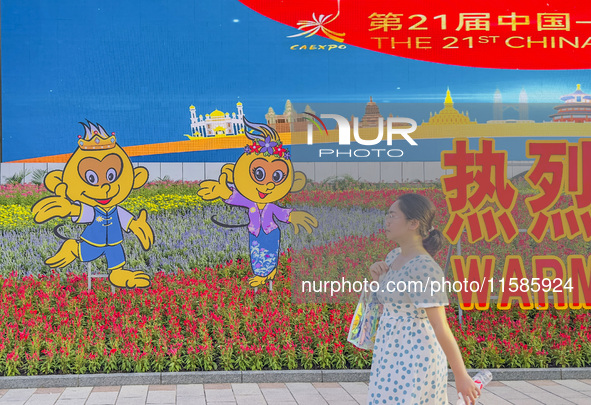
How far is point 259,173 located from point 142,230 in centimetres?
175

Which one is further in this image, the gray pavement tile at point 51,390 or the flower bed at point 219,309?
the flower bed at point 219,309

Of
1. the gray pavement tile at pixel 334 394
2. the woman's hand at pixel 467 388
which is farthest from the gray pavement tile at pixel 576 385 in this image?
the woman's hand at pixel 467 388

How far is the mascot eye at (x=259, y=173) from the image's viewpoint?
1020 centimetres

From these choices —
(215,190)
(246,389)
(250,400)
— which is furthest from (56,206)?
(250,400)

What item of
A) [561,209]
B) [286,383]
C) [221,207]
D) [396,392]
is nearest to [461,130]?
[561,209]

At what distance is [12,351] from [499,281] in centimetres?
555

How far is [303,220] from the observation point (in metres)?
10.3

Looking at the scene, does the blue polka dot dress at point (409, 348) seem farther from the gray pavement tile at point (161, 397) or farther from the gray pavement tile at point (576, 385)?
the gray pavement tile at point (576, 385)

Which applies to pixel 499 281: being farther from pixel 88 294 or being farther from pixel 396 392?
pixel 396 392

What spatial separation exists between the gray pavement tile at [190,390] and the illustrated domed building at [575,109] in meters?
7.09

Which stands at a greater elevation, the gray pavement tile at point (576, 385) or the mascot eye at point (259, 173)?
the mascot eye at point (259, 173)

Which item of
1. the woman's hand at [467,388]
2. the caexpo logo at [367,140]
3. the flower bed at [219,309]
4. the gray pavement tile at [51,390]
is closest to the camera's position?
the woman's hand at [467,388]

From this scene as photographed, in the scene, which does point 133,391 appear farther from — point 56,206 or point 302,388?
point 56,206

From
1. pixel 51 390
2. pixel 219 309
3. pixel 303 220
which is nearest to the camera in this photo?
pixel 51 390
